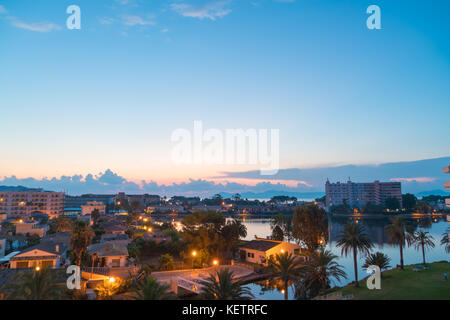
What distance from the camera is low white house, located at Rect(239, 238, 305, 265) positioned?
39.2m

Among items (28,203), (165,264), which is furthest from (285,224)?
(28,203)

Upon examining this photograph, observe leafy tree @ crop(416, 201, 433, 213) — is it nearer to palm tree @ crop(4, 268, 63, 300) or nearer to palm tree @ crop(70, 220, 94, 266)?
palm tree @ crop(70, 220, 94, 266)

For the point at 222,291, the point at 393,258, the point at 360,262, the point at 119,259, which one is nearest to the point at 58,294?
the point at 222,291

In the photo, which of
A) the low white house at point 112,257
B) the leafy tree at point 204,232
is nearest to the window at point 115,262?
the low white house at point 112,257

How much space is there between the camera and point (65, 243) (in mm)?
43594

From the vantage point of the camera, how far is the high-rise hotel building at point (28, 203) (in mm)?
119062

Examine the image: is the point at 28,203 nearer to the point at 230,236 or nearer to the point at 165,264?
the point at 230,236

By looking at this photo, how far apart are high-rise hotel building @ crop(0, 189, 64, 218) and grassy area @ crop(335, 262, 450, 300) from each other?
124 m

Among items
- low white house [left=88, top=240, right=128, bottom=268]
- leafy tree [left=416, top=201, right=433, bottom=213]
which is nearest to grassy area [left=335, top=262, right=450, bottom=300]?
low white house [left=88, top=240, right=128, bottom=268]

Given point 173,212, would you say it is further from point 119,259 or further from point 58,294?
point 58,294

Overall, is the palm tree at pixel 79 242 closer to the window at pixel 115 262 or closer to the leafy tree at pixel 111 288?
the window at pixel 115 262

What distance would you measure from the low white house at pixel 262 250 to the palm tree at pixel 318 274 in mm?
7932
